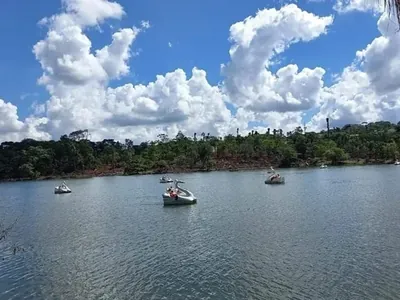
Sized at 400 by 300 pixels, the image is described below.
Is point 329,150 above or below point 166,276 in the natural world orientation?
above

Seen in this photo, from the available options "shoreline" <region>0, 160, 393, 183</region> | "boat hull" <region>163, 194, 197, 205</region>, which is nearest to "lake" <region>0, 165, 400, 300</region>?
"boat hull" <region>163, 194, 197, 205</region>

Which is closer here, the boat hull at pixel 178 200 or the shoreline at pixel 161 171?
the boat hull at pixel 178 200

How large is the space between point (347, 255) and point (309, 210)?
17.2 meters

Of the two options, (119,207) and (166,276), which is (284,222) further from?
(119,207)

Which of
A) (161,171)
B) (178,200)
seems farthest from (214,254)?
(161,171)

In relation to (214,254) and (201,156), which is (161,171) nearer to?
(201,156)

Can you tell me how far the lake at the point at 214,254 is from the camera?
1844 cm

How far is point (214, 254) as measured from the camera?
24.3 m

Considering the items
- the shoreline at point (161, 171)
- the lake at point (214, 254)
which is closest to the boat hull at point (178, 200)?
the lake at point (214, 254)

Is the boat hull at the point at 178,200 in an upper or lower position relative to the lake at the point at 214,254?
upper

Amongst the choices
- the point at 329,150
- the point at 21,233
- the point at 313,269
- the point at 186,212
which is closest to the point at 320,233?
Answer: the point at 313,269

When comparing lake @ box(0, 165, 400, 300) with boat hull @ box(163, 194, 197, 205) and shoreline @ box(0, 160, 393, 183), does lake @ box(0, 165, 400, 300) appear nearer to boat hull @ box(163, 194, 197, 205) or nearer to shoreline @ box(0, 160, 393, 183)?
boat hull @ box(163, 194, 197, 205)

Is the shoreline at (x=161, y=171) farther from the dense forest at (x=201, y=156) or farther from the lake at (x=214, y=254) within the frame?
the lake at (x=214, y=254)

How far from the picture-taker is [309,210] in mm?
39469
